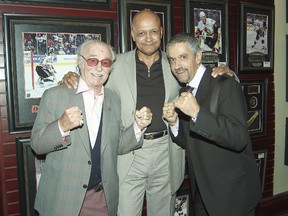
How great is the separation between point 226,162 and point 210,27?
1962 mm

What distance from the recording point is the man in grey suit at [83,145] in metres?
1.92

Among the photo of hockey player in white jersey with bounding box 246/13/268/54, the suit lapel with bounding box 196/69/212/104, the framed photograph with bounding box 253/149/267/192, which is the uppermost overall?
the photo of hockey player in white jersey with bounding box 246/13/268/54

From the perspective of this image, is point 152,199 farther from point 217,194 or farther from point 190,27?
point 190,27

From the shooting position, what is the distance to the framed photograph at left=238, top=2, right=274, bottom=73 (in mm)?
3635

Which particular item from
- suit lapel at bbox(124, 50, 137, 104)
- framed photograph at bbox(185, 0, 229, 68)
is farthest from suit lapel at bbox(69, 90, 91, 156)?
framed photograph at bbox(185, 0, 229, 68)

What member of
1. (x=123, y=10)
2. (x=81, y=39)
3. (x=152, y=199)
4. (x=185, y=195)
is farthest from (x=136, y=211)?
(x=123, y=10)

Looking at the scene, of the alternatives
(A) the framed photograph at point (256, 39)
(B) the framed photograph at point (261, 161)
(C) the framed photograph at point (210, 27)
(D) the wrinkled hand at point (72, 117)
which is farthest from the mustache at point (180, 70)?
(B) the framed photograph at point (261, 161)

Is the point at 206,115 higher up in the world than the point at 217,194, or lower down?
higher up

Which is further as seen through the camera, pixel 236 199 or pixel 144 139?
pixel 144 139

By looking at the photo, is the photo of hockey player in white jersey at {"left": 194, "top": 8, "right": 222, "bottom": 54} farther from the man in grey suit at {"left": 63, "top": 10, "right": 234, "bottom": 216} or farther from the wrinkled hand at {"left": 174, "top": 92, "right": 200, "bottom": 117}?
the wrinkled hand at {"left": 174, "top": 92, "right": 200, "bottom": 117}

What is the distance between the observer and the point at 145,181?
2568 mm

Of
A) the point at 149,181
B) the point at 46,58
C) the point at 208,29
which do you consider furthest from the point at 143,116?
the point at 208,29

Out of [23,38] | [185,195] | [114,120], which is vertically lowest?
[185,195]

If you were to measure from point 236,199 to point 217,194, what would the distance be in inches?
5.2
